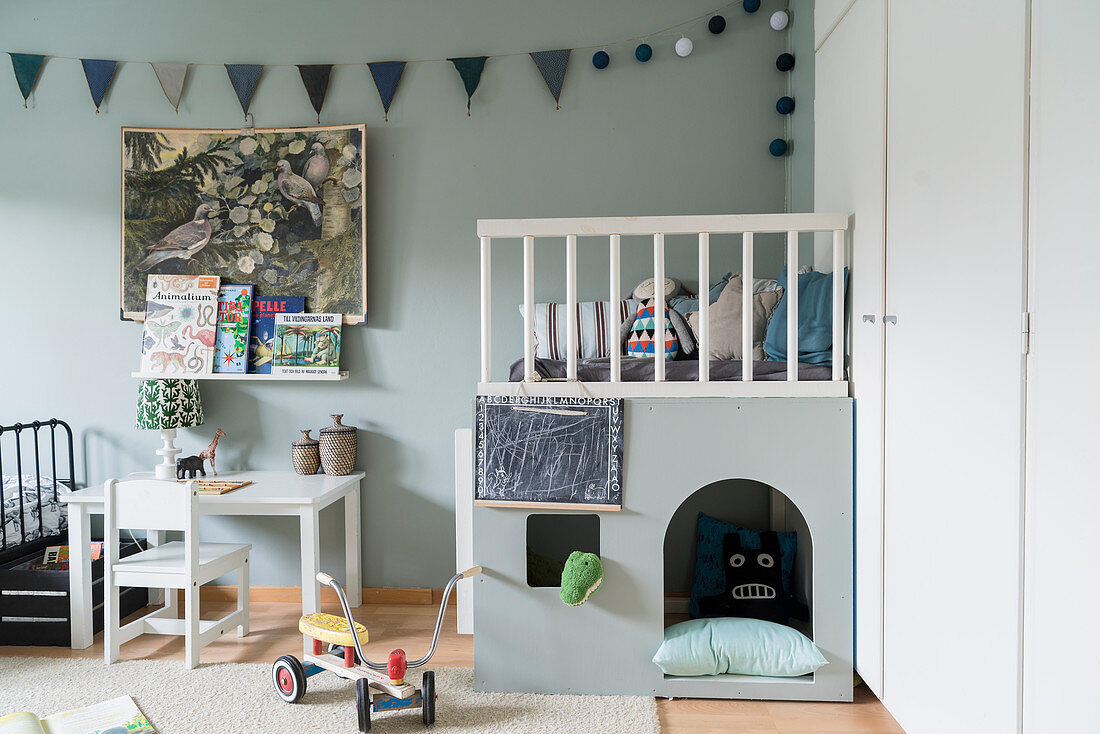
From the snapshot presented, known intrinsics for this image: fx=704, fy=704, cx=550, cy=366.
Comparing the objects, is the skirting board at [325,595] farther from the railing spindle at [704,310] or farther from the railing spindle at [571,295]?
the railing spindle at [704,310]

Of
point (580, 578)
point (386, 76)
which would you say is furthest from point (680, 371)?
point (386, 76)

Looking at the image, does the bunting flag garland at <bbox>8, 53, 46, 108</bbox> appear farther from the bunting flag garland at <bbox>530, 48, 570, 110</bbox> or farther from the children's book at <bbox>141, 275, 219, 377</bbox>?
the bunting flag garland at <bbox>530, 48, 570, 110</bbox>

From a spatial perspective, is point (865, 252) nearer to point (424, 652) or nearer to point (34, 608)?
point (424, 652)

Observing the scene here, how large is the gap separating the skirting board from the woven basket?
55cm


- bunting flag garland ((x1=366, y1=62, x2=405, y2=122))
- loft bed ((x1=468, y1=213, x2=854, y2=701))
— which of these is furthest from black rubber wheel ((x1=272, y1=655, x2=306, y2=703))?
bunting flag garland ((x1=366, y1=62, x2=405, y2=122))

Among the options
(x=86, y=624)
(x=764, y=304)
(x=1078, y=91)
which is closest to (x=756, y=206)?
(x=764, y=304)

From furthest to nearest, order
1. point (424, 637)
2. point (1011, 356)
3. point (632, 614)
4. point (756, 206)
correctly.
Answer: point (756, 206) < point (424, 637) < point (632, 614) < point (1011, 356)

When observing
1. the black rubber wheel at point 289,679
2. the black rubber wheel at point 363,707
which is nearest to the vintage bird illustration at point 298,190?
the black rubber wheel at point 289,679

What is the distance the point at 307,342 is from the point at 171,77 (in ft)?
4.26

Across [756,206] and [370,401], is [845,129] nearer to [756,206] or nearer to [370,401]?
[756,206]

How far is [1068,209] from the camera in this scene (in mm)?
1184

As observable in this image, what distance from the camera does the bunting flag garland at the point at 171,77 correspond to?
305cm

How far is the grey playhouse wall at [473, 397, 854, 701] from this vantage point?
215 cm

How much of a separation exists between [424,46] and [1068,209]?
8.42 ft
